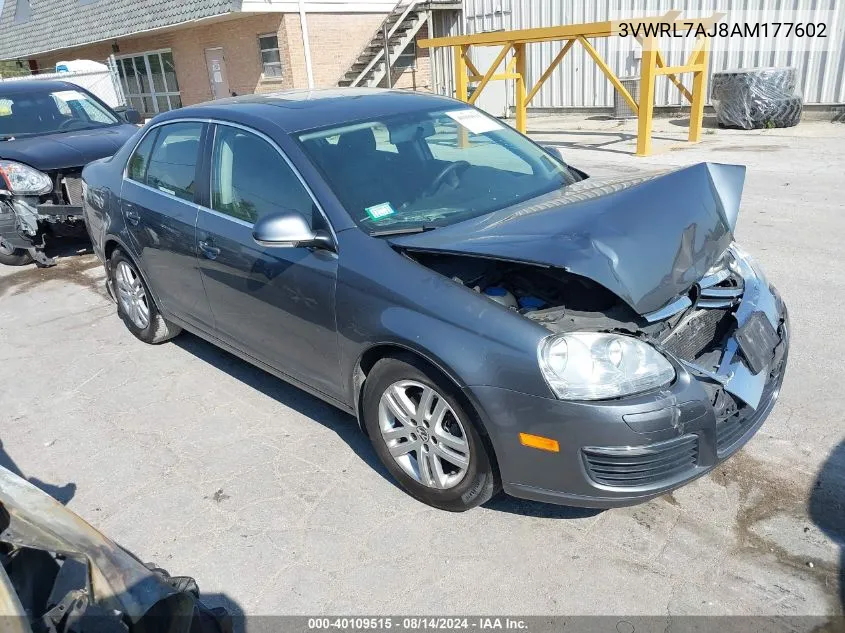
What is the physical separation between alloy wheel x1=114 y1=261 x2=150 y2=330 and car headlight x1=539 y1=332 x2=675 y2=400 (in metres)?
3.40

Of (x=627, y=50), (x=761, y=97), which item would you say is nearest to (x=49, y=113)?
(x=761, y=97)

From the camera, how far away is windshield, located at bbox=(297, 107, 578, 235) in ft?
10.7

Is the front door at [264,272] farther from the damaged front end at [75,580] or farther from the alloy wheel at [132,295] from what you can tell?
the damaged front end at [75,580]

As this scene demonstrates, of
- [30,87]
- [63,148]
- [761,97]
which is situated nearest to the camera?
[63,148]

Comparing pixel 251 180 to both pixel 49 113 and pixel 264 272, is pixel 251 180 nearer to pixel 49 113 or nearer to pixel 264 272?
pixel 264 272

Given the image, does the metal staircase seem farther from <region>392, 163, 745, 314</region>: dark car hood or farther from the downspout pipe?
<region>392, 163, 745, 314</region>: dark car hood

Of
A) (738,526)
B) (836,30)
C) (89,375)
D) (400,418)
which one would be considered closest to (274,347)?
(400,418)

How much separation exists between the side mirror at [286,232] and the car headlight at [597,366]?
3.84 feet

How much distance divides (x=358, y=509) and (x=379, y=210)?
4.57 feet

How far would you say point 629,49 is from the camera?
16531 mm

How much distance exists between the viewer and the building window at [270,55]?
18625mm

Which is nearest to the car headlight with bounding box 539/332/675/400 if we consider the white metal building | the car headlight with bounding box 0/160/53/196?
the car headlight with bounding box 0/160/53/196

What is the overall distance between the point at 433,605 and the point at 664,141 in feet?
40.2

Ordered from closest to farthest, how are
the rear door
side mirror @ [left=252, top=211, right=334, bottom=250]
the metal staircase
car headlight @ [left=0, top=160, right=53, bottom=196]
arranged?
side mirror @ [left=252, top=211, right=334, bottom=250] < the rear door < car headlight @ [left=0, top=160, right=53, bottom=196] < the metal staircase
